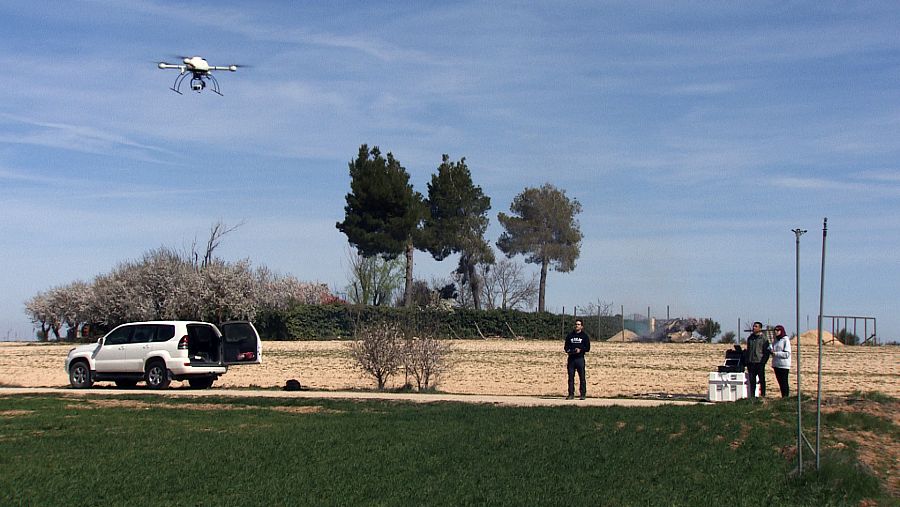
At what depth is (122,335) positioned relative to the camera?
2614cm

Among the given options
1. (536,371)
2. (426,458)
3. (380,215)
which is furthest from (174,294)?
(426,458)

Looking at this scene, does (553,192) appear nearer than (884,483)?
No

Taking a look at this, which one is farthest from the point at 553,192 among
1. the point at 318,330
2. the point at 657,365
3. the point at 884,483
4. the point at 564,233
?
the point at 884,483

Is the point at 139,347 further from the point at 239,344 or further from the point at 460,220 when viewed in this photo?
the point at 460,220

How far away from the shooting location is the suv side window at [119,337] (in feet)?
85.5

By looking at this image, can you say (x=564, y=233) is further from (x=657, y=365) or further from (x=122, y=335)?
(x=122, y=335)

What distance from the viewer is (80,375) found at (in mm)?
26391

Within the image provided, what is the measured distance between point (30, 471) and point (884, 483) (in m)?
10.5

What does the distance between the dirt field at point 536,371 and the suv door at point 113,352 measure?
3.26 metres

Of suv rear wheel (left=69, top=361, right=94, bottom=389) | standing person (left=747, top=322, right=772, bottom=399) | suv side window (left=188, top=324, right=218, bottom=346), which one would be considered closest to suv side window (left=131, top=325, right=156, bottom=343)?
suv side window (left=188, top=324, right=218, bottom=346)

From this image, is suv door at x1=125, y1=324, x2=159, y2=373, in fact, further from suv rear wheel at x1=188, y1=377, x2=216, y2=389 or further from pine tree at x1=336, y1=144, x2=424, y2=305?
pine tree at x1=336, y1=144, x2=424, y2=305

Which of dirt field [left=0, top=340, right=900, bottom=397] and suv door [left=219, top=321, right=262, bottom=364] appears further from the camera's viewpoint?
dirt field [left=0, top=340, right=900, bottom=397]

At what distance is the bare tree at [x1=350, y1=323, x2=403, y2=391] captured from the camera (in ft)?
85.8

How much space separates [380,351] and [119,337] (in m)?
6.78
